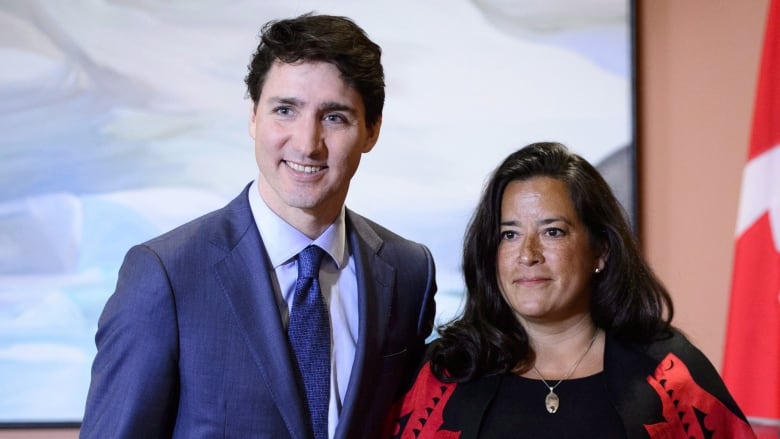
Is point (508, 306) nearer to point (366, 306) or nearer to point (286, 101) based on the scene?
point (366, 306)

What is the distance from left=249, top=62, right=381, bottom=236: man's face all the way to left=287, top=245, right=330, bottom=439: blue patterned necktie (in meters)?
0.10

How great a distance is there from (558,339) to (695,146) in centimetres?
128

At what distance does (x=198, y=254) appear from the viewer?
182 centimetres

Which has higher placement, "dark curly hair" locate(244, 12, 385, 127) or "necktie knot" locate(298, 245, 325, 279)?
"dark curly hair" locate(244, 12, 385, 127)

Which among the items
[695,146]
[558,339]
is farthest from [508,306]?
[695,146]

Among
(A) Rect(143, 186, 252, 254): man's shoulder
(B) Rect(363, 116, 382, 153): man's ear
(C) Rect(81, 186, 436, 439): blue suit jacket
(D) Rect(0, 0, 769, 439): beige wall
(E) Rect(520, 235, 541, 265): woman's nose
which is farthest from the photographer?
(D) Rect(0, 0, 769, 439): beige wall

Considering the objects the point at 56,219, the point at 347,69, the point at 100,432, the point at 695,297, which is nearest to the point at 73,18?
the point at 56,219

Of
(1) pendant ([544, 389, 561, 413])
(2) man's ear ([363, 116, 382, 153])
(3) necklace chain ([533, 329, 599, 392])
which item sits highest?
(2) man's ear ([363, 116, 382, 153])

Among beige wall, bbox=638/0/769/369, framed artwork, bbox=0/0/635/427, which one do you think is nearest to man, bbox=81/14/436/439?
framed artwork, bbox=0/0/635/427

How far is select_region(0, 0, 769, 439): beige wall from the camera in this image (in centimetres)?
320

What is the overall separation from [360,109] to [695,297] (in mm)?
1775

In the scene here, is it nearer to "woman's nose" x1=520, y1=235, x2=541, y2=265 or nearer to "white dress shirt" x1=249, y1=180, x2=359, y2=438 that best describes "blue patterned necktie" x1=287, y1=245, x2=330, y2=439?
"white dress shirt" x1=249, y1=180, x2=359, y2=438

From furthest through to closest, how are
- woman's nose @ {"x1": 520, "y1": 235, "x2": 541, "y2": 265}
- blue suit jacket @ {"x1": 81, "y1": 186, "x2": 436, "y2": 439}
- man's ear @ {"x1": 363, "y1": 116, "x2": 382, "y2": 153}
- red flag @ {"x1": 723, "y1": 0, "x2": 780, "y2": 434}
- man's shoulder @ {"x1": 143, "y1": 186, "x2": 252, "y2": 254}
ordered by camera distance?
1. red flag @ {"x1": 723, "y1": 0, "x2": 780, "y2": 434}
2. woman's nose @ {"x1": 520, "y1": 235, "x2": 541, "y2": 265}
3. man's ear @ {"x1": 363, "y1": 116, "x2": 382, "y2": 153}
4. man's shoulder @ {"x1": 143, "y1": 186, "x2": 252, "y2": 254}
5. blue suit jacket @ {"x1": 81, "y1": 186, "x2": 436, "y2": 439}

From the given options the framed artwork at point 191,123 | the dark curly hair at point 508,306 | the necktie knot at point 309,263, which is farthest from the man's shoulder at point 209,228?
the framed artwork at point 191,123
